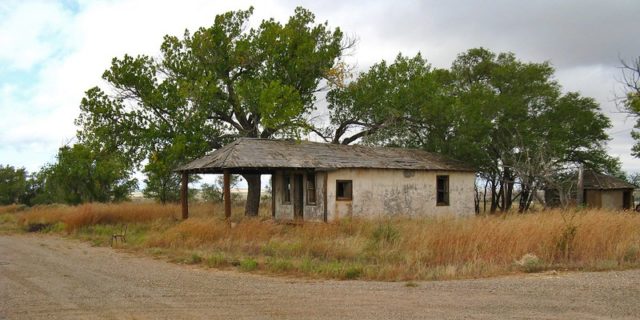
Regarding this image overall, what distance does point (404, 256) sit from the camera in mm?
11570

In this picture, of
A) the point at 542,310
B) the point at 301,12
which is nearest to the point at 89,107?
the point at 301,12

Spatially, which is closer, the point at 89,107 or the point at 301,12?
the point at 89,107

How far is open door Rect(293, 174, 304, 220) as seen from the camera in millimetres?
23109

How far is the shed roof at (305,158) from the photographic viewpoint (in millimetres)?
20391

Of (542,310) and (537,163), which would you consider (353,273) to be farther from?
(537,163)

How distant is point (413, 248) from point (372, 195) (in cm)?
1005

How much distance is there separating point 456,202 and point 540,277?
15.6 meters

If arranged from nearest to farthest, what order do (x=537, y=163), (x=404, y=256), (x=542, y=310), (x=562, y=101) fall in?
(x=542, y=310)
(x=404, y=256)
(x=537, y=163)
(x=562, y=101)

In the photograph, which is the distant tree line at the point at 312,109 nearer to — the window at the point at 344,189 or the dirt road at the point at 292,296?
the window at the point at 344,189

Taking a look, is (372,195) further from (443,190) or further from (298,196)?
(443,190)

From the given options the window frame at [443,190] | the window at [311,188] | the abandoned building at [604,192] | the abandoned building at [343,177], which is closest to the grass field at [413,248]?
the abandoned building at [343,177]

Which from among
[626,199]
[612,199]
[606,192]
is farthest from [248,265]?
[626,199]

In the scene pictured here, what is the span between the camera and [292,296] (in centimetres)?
838

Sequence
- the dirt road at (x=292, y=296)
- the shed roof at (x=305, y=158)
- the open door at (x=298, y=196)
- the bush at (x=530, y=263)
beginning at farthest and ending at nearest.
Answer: the open door at (x=298, y=196) → the shed roof at (x=305, y=158) → the bush at (x=530, y=263) → the dirt road at (x=292, y=296)
